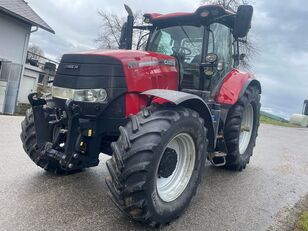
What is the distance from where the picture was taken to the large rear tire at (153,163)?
266cm

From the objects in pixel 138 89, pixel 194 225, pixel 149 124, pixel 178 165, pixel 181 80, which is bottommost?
pixel 194 225

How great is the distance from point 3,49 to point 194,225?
14.5 meters

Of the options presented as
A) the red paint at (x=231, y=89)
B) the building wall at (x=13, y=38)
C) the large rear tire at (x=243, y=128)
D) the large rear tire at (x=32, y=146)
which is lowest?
the large rear tire at (x=32, y=146)

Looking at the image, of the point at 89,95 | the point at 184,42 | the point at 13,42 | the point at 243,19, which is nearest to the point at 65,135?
the point at 89,95

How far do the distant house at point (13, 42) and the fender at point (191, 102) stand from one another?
1170cm

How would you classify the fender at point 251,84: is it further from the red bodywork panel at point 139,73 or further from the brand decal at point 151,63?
the red bodywork panel at point 139,73

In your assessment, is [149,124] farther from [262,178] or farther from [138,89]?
[262,178]

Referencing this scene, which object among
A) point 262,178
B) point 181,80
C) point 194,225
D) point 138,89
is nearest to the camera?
point 194,225

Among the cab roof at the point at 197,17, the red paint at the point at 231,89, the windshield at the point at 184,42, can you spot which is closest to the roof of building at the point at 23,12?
the cab roof at the point at 197,17

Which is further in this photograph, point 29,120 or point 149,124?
point 29,120

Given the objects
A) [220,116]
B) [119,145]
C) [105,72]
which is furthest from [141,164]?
[220,116]

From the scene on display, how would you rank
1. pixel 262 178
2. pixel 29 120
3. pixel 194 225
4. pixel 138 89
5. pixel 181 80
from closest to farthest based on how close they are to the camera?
pixel 194 225 < pixel 138 89 < pixel 29 120 < pixel 181 80 < pixel 262 178

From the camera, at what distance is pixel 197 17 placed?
4.25 meters

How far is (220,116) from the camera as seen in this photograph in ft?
14.9
